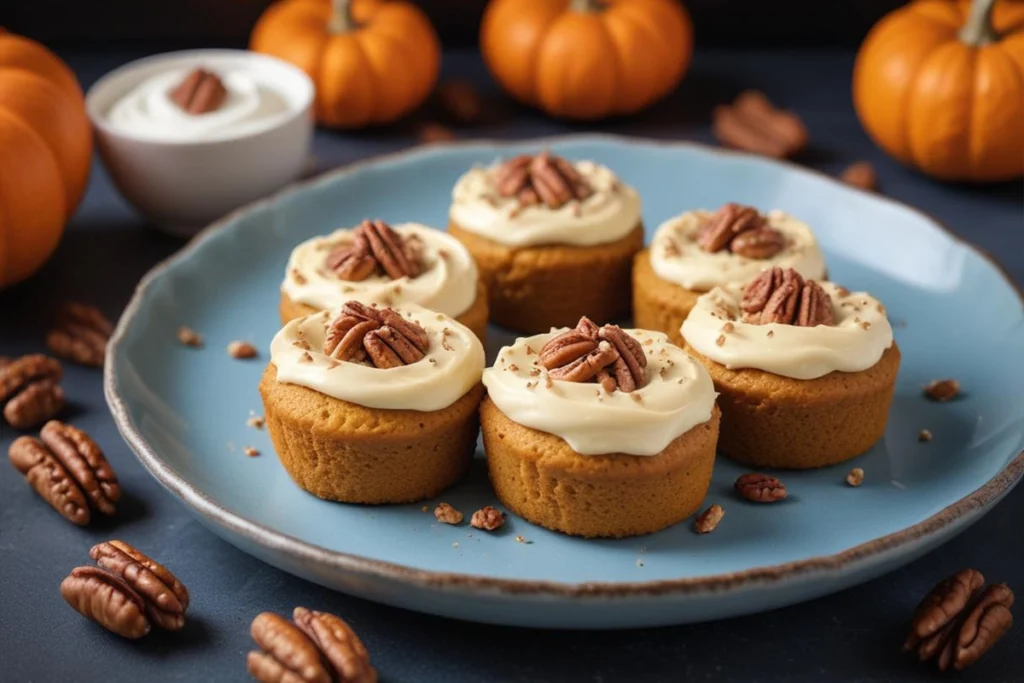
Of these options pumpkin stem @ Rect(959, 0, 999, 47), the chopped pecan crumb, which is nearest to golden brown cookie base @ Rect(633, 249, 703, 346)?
the chopped pecan crumb

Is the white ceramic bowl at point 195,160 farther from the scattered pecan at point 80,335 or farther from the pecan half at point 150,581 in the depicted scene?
the pecan half at point 150,581

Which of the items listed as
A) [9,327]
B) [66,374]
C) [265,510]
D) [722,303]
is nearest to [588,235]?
[722,303]

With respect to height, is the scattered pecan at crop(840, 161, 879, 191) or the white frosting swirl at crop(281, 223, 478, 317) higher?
the white frosting swirl at crop(281, 223, 478, 317)

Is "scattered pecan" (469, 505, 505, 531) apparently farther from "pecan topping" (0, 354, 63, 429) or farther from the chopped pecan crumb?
"pecan topping" (0, 354, 63, 429)

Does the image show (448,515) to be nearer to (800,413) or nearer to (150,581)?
(150,581)

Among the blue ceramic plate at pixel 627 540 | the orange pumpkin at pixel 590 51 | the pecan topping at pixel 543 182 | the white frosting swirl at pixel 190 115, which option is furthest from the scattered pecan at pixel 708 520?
the orange pumpkin at pixel 590 51

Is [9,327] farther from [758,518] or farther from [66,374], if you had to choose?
[758,518]
